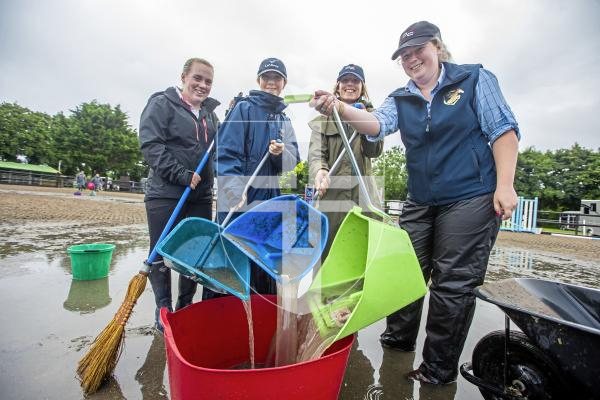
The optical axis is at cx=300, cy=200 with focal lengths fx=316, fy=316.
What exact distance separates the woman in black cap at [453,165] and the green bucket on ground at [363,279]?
559mm

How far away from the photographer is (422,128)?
6.14 feet

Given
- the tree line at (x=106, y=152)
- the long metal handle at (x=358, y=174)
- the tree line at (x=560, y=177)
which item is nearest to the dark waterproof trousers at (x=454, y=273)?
the long metal handle at (x=358, y=174)

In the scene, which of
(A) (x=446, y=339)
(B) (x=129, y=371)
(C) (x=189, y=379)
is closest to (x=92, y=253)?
(B) (x=129, y=371)

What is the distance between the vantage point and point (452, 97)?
5.79 feet

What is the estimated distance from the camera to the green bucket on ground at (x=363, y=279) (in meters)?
1.13

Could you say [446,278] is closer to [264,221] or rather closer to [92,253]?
[264,221]

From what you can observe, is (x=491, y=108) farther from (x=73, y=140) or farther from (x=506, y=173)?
(x=73, y=140)

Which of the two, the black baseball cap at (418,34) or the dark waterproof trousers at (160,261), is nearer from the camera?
the black baseball cap at (418,34)

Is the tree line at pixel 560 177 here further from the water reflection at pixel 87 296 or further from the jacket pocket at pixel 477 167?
the water reflection at pixel 87 296

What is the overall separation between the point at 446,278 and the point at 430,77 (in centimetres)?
116

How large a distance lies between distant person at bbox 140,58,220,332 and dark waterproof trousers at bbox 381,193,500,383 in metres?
1.67

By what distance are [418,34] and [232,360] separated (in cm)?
210

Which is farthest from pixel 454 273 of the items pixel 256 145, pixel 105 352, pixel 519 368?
pixel 105 352

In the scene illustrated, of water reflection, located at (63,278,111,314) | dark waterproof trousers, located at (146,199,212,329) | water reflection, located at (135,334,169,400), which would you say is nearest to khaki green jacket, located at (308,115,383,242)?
dark waterproof trousers, located at (146,199,212,329)
